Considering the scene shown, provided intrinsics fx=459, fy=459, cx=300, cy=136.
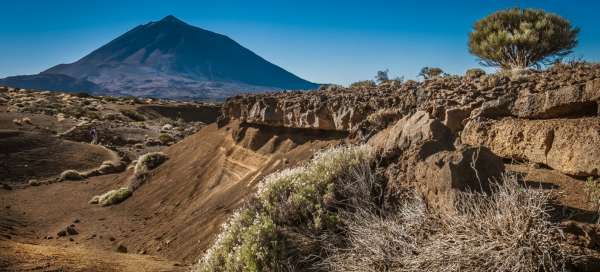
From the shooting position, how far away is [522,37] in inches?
535

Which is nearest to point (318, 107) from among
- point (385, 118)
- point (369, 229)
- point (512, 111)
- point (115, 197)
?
point (385, 118)

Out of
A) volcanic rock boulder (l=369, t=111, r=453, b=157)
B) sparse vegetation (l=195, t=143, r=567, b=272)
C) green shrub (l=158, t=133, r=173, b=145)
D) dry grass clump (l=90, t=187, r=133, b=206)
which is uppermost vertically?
volcanic rock boulder (l=369, t=111, r=453, b=157)

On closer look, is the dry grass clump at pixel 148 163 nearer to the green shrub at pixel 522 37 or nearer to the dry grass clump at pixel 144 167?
the dry grass clump at pixel 144 167

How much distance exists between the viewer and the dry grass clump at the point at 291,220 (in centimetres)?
515

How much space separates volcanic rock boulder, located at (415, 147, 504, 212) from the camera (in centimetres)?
444

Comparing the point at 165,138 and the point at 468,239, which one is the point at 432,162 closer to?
the point at 468,239

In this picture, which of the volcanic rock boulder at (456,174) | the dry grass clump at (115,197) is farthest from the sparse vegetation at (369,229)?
the dry grass clump at (115,197)

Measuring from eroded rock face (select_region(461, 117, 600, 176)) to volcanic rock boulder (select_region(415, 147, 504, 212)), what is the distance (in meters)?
0.88

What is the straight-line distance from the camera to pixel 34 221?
51.9 ft

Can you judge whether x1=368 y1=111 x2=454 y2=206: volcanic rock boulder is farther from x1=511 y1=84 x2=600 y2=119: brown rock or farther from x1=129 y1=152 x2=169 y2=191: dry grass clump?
x1=129 y1=152 x2=169 y2=191: dry grass clump

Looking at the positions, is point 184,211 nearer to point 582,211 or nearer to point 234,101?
point 234,101

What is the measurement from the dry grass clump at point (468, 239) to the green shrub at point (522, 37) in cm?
982

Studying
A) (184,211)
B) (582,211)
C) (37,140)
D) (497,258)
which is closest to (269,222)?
(497,258)

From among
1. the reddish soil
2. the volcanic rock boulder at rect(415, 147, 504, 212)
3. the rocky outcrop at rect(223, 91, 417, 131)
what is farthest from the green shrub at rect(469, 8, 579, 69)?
→ the volcanic rock boulder at rect(415, 147, 504, 212)
